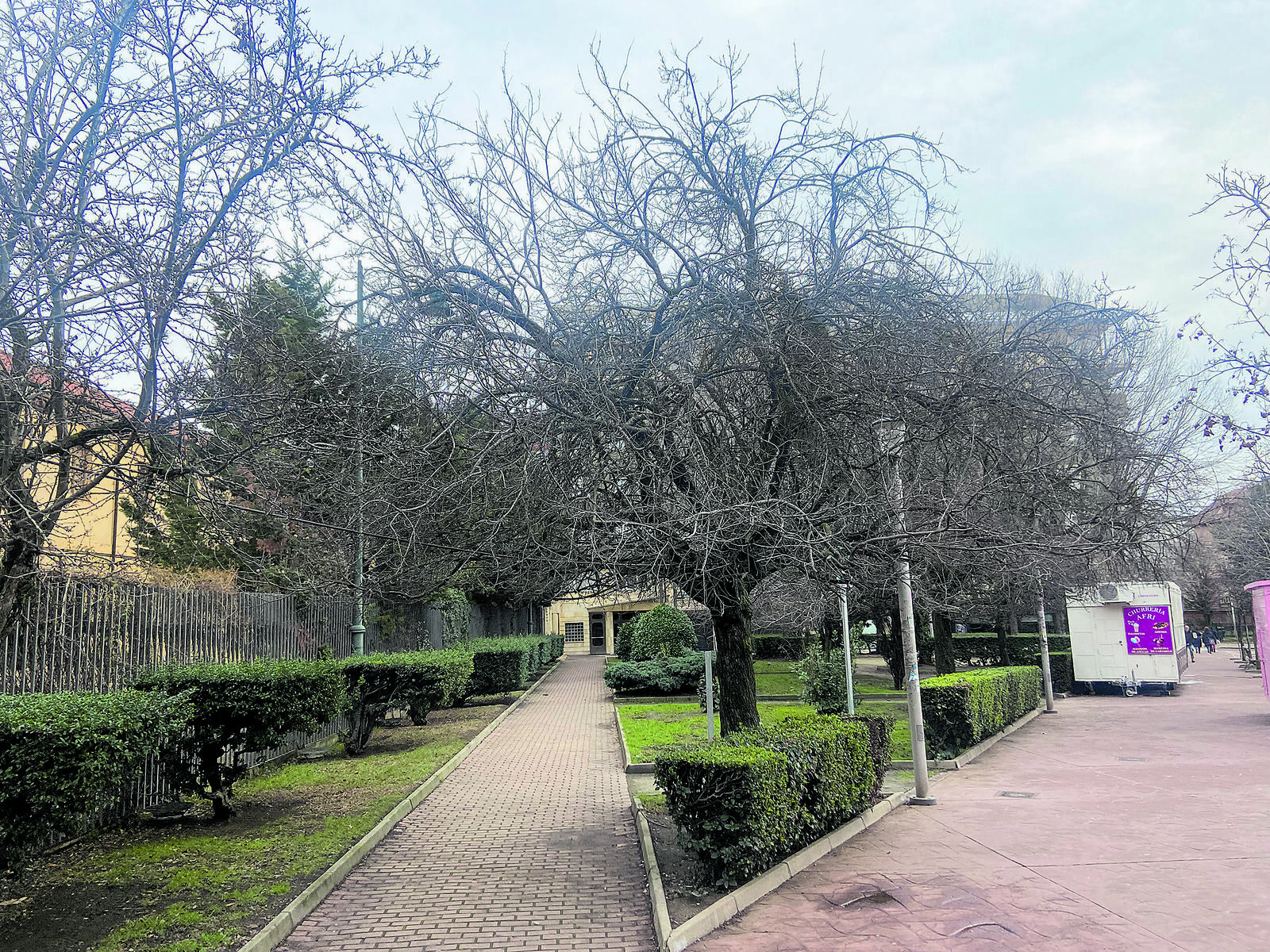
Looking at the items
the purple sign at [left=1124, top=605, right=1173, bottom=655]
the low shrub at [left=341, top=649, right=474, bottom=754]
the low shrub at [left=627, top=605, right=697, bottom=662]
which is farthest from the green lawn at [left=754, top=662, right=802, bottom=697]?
the purple sign at [left=1124, top=605, right=1173, bottom=655]

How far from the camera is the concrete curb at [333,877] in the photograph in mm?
5395

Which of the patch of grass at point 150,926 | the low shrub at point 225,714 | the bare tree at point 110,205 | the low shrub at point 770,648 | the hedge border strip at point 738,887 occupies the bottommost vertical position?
the low shrub at point 770,648

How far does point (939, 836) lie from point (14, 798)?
7590 millimetres

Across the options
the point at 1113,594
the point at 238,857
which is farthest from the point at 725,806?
the point at 1113,594

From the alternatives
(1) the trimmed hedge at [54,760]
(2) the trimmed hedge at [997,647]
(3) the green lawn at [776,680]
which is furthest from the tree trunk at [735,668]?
(2) the trimmed hedge at [997,647]

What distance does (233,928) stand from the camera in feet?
18.0

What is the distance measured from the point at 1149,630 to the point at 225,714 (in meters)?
25.6

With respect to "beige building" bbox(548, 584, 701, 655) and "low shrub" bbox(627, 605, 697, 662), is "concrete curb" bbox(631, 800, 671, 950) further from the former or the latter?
"beige building" bbox(548, 584, 701, 655)

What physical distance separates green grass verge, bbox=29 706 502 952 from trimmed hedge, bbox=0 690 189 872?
92 centimetres

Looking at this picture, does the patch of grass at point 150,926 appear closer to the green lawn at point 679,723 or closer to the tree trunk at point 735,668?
the tree trunk at point 735,668

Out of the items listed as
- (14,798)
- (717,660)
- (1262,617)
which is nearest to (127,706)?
(14,798)

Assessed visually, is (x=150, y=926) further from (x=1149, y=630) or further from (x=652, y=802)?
(x=1149, y=630)

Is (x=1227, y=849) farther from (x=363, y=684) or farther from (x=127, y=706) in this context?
(x=363, y=684)

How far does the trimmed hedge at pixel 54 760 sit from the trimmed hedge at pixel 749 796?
12.3ft
